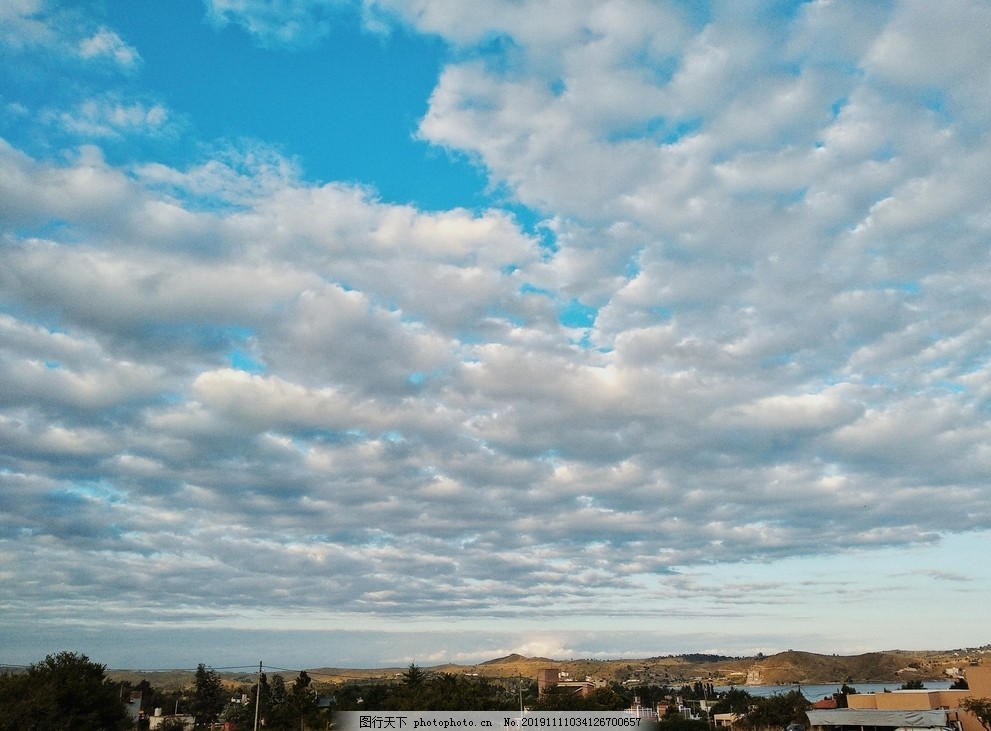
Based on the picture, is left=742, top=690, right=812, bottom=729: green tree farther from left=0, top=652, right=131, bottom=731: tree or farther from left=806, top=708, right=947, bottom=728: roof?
left=0, top=652, right=131, bottom=731: tree

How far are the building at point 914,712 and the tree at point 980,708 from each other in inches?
66.0

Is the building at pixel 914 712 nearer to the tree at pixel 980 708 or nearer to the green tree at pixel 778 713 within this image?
the tree at pixel 980 708

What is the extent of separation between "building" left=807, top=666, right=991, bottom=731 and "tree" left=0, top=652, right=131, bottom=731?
211 feet

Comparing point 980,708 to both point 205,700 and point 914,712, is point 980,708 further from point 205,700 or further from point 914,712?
point 205,700

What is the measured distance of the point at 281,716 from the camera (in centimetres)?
8344

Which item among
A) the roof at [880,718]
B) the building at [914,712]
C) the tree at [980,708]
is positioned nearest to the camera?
the tree at [980,708]

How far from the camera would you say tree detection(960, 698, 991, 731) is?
59.8 meters

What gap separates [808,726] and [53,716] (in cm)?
8126

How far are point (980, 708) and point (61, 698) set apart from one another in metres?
73.3

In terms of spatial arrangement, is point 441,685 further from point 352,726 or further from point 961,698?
point 961,698

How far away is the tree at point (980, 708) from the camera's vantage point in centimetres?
5975

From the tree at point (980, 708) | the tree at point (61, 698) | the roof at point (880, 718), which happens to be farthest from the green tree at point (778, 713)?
the tree at point (61, 698)

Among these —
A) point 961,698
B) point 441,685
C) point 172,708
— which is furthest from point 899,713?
point 172,708

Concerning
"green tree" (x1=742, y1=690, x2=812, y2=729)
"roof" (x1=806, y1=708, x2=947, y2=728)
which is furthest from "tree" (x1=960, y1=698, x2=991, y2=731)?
"green tree" (x1=742, y1=690, x2=812, y2=729)
